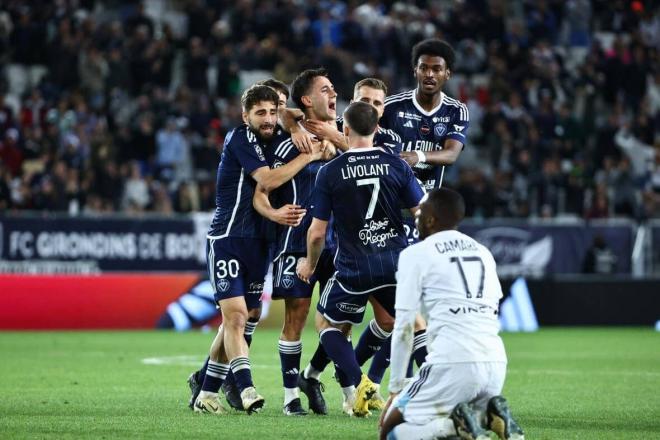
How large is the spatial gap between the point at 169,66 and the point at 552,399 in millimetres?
18199

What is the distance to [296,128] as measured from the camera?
9945 mm

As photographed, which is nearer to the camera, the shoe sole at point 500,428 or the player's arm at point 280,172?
the shoe sole at point 500,428

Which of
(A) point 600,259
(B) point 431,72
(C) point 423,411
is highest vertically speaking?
(B) point 431,72

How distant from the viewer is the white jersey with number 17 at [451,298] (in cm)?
711

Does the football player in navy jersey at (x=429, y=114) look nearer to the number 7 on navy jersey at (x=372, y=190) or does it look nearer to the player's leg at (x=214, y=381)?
the number 7 on navy jersey at (x=372, y=190)

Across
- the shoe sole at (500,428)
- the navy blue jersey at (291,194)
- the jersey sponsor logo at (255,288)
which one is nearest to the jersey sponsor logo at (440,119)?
the navy blue jersey at (291,194)

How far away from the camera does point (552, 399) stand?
10.9 meters

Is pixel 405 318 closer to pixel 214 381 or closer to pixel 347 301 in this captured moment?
pixel 347 301

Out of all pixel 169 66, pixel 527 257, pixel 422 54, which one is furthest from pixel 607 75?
pixel 422 54

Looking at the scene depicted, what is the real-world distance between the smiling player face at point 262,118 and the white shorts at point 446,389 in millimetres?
3218

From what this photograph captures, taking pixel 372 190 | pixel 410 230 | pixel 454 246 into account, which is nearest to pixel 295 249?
pixel 410 230

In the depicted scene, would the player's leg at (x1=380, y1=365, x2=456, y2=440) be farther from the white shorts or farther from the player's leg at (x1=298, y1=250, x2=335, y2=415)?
the player's leg at (x1=298, y1=250, x2=335, y2=415)

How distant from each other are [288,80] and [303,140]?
17804mm

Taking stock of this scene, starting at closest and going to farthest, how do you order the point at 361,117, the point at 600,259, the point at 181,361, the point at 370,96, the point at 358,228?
the point at 361,117, the point at 358,228, the point at 370,96, the point at 181,361, the point at 600,259
